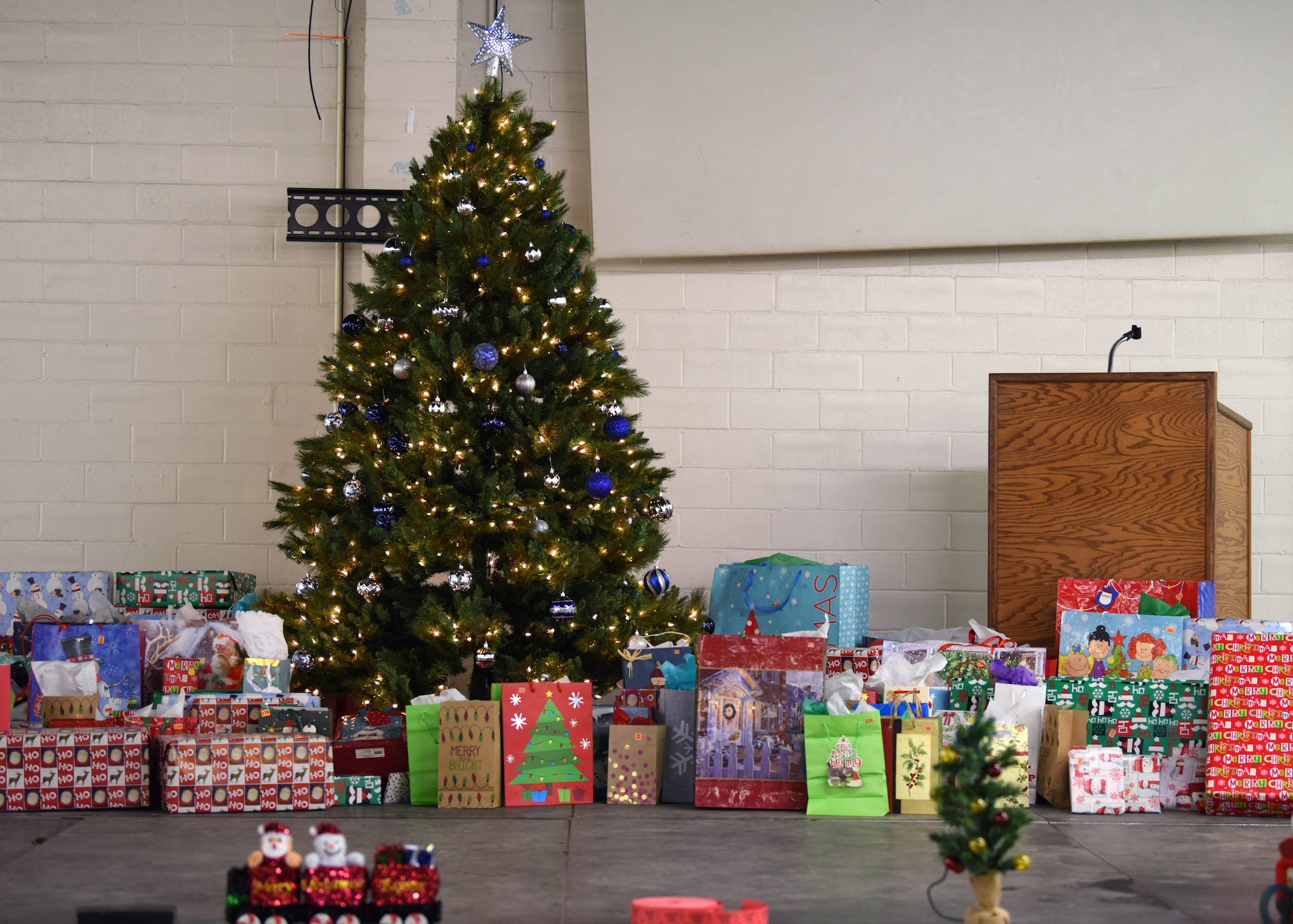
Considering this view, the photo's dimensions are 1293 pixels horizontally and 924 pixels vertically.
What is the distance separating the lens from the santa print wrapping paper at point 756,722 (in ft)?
10.1

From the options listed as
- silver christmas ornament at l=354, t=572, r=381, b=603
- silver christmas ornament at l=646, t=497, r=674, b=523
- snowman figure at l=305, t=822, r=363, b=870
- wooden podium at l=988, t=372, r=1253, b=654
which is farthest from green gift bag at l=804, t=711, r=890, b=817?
snowman figure at l=305, t=822, r=363, b=870

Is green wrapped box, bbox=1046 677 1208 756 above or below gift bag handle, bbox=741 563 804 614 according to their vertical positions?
below

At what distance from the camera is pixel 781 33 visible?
174 inches

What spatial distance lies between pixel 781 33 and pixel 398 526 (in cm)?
237

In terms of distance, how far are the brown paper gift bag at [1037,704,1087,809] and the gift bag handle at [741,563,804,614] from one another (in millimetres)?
870

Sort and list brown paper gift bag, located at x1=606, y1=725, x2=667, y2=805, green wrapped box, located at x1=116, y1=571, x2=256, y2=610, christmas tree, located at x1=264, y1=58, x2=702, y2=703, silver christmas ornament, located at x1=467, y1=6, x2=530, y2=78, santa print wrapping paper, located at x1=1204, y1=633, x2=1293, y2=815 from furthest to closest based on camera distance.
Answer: silver christmas ornament, located at x1=467, y1=6, x2=530, y2=78 < green wrapped box, located at x1=116, y1=571, x2=256, y2=610 < christmas tree, located at x1=264, y1=58, x2=702, y2=703 < brown paper gift bag, located at x1=606, y1=725, x2=667, y2=805 < santa print wrapping paper, located at x1=1204, y1=633, x2=1293, y2=815

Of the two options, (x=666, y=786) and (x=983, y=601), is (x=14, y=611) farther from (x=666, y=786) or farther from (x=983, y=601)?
(x=983, y=601)

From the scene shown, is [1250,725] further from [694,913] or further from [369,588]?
[369,588]

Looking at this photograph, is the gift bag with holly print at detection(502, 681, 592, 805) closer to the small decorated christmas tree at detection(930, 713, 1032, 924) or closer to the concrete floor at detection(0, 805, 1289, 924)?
the concrete floor at detection(0, 805, 1289, 924)

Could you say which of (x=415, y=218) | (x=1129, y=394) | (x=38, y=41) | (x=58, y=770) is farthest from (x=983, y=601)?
(x=38, y=41)

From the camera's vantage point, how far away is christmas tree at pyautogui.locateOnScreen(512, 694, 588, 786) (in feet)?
10.4

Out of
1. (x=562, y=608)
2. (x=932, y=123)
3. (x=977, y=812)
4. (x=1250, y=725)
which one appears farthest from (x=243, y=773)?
(x=932, y=123)

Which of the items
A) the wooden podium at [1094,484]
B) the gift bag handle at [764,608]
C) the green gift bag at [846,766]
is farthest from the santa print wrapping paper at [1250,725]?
the gift bag handle at [764,608]

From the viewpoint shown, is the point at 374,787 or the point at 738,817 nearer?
the point at 738,817
